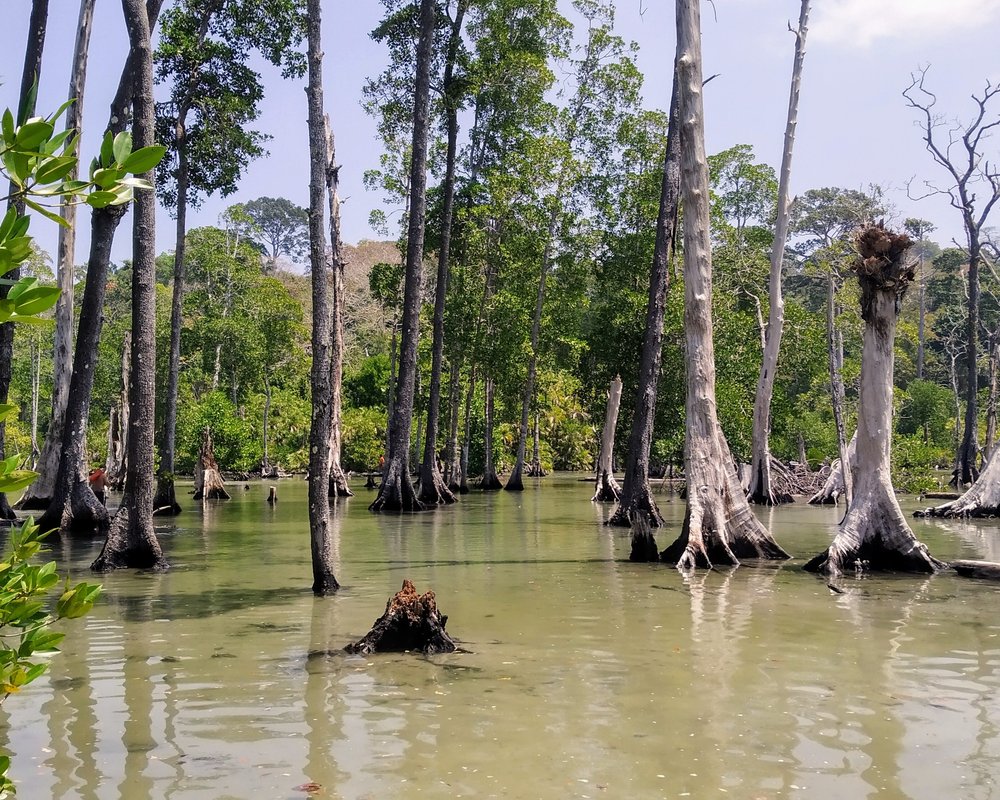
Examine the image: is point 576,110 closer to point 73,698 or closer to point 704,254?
point 704,254

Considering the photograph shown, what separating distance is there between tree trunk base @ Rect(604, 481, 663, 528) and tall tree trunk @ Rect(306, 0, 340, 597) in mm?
4575

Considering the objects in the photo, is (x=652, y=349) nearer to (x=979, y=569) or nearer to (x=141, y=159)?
(x=979, y=569)

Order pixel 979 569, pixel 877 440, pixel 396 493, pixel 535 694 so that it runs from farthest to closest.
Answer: pixel 396 493 → pixel 877 440 → pixel 979 569 → pixel 535 694

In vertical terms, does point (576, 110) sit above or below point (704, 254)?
above

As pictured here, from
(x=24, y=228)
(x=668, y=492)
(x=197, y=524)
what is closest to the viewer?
(x=24, y=228)

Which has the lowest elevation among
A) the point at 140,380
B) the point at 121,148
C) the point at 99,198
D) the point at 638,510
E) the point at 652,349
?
the point at 638,510

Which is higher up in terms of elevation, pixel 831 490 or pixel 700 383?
pixel 700 383

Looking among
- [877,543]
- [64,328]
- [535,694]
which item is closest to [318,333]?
[535,694]

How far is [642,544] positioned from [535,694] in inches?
261

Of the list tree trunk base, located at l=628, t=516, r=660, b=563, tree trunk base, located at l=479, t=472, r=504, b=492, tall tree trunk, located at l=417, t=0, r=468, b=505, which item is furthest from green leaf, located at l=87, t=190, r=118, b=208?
tree trunk base, located at l=479, t=472, r=504, b=492

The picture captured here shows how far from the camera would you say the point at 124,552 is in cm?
1107

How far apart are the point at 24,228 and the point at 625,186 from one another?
105 feet

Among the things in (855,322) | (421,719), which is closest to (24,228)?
(421,719)

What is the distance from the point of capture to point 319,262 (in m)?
8.98
